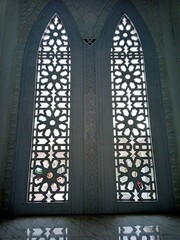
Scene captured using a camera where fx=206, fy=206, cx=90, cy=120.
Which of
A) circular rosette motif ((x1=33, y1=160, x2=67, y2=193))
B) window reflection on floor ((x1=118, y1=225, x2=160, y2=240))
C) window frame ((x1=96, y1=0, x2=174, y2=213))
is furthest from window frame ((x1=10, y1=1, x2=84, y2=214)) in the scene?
window reflection on floor ((x1=118, y1=225, x2=160, y2=240))

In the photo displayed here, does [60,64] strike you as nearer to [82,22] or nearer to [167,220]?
[82,22]

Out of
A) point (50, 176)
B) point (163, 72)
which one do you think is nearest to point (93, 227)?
point (50, 176)

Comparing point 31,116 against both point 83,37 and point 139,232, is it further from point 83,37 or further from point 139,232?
point 139,232

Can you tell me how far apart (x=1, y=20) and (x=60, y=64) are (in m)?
0.94

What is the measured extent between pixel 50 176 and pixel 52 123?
71 centimetres

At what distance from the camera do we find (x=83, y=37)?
125 inches

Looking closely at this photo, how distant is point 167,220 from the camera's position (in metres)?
2.19

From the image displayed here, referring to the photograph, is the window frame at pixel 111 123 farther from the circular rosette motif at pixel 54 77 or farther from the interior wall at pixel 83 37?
the circular rosette motif at pixel 54 77

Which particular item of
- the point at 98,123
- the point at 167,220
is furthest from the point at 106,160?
the point at 167,220

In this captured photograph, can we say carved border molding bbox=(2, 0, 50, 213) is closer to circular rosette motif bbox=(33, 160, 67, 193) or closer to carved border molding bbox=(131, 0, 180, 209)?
circular rosette motif bbox=(33, 160, 67, 193)

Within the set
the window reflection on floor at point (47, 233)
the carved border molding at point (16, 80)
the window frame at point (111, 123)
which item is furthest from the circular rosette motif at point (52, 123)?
the window reflection on floor at point (47, 233)

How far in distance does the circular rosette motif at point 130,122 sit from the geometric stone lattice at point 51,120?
73cm

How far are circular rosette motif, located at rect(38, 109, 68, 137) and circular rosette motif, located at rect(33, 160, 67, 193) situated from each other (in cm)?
39

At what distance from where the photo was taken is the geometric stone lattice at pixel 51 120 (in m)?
2.60
